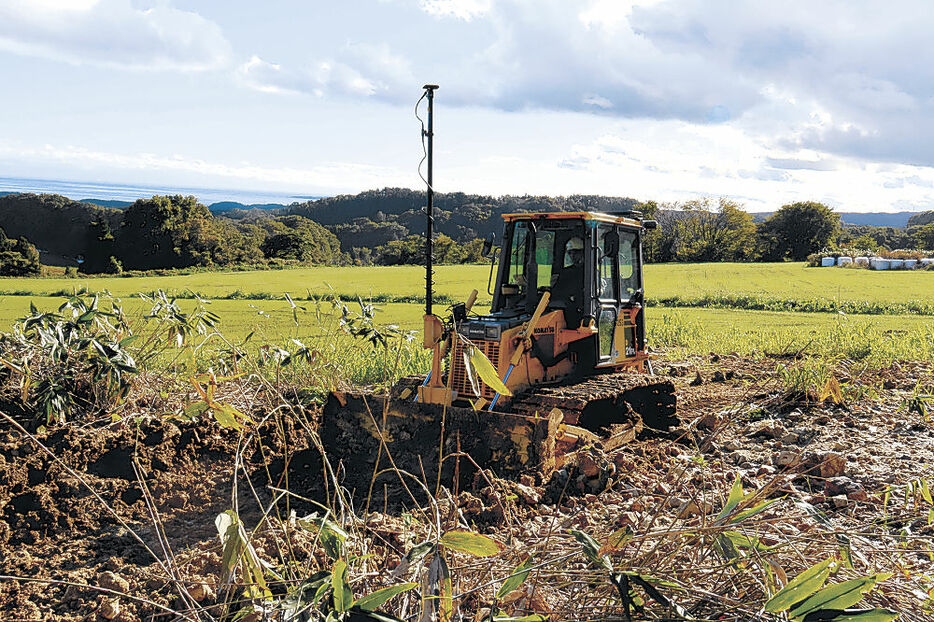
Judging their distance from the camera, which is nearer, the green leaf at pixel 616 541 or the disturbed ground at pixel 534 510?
the green leaf at pixel 616 541

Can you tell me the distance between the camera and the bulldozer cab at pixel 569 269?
5883 millimetres

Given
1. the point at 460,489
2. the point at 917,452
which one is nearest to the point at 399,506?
the point at 460,489

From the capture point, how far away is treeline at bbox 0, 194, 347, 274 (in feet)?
113

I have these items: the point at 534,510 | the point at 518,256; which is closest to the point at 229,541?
the point at 534,510

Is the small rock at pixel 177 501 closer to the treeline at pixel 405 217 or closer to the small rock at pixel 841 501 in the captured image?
the small rock at pixel 841 501

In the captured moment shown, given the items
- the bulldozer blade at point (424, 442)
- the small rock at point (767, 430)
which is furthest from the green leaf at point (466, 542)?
the small rock at point (767, 430)

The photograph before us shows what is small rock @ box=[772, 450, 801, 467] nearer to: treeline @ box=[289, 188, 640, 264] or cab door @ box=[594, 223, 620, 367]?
cab door @ box=[594, 223, 620, 367]

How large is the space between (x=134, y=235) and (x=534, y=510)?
135ft

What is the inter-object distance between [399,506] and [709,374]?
623cm

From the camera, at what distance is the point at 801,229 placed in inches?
2281

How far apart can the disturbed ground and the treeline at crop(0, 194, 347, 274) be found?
32.6 metres

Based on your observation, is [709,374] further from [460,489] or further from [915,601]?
[915,601]

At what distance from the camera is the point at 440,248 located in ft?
142

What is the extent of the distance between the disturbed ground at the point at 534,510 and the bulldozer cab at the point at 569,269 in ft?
4.19
